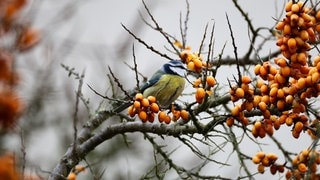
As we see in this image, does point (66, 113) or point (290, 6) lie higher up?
point (66, 113)

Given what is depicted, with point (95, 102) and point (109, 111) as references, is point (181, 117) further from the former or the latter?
point (95, 102)

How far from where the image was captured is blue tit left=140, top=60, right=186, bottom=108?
5.85 metres

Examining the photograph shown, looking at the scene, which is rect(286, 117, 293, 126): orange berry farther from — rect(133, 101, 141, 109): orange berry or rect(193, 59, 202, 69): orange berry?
rect(133, 101, 141, 109): orange berry

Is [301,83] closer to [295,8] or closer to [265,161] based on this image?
[295,8]

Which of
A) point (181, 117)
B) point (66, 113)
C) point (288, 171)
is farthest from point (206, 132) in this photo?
point (66, 113)

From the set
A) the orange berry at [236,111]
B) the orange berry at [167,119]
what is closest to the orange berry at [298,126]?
the orange berry at [236,111]

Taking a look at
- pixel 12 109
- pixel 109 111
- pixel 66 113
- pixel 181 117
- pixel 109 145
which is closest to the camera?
pixel 12 109

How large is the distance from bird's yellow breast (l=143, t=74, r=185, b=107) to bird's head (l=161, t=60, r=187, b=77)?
0.06m

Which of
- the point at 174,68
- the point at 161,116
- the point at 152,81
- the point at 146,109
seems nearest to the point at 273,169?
the point at 161,116

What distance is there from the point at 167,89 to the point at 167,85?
0.06m

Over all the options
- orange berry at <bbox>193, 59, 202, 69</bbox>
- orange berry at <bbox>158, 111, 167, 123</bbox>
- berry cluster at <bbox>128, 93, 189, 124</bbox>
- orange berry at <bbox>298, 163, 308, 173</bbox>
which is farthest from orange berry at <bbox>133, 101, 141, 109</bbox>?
orange berry at <bbox>298, 163, 308, 173</bbox>

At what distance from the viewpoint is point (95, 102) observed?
721 centimetres

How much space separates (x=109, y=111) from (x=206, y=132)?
1.66 m

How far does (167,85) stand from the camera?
5926 millimetres
